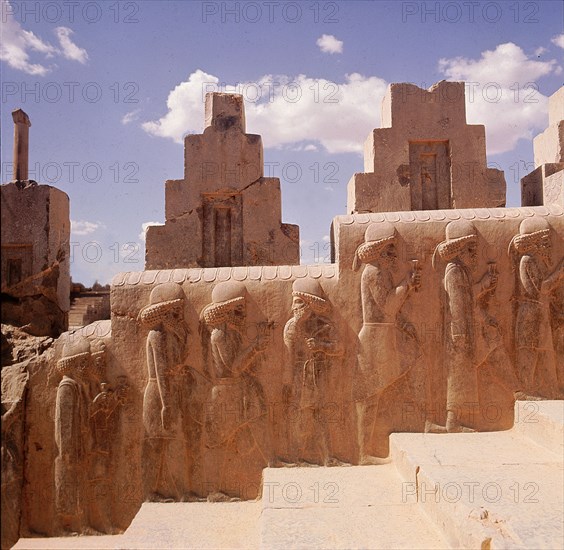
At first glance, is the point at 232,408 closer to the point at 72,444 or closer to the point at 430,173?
the point at 72,444

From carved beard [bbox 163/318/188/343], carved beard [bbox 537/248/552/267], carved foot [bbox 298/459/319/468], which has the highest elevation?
carved beard [bbox 537/248/552/267]

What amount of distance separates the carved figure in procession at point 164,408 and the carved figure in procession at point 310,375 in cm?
106

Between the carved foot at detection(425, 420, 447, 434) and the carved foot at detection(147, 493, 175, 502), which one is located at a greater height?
the carved foot at detection(425, 420, 447, 434)

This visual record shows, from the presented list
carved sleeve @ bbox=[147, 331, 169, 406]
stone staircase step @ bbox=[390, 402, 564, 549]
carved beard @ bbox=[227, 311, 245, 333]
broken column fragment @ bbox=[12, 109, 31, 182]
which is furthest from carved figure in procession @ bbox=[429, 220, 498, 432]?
broken column fragment @ bbox=[12, 109, 31, 182]

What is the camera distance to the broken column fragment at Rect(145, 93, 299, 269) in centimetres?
888

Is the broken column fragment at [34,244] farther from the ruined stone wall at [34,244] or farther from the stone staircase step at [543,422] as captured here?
the stone staircase step at [543,422]

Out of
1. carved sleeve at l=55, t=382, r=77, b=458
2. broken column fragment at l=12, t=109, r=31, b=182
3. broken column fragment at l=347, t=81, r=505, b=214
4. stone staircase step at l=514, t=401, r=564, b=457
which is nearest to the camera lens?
stone staircase step at l=514, t=401, r=564, b=457

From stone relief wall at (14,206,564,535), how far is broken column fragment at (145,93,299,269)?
11.5 ft

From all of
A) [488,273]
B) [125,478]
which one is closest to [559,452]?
[488,273]

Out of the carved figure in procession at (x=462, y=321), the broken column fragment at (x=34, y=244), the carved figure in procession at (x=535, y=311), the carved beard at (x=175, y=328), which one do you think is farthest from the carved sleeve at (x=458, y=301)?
the broken column fragment at (x=34, y=244)

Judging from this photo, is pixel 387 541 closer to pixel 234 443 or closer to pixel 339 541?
pixel 339 541

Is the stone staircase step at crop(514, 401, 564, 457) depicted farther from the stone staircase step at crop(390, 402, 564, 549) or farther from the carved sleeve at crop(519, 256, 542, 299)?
the carved sleeve at crop(519, 256, 542, 299)

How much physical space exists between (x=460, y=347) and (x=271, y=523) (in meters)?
2.50

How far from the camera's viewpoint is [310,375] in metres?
5.24
